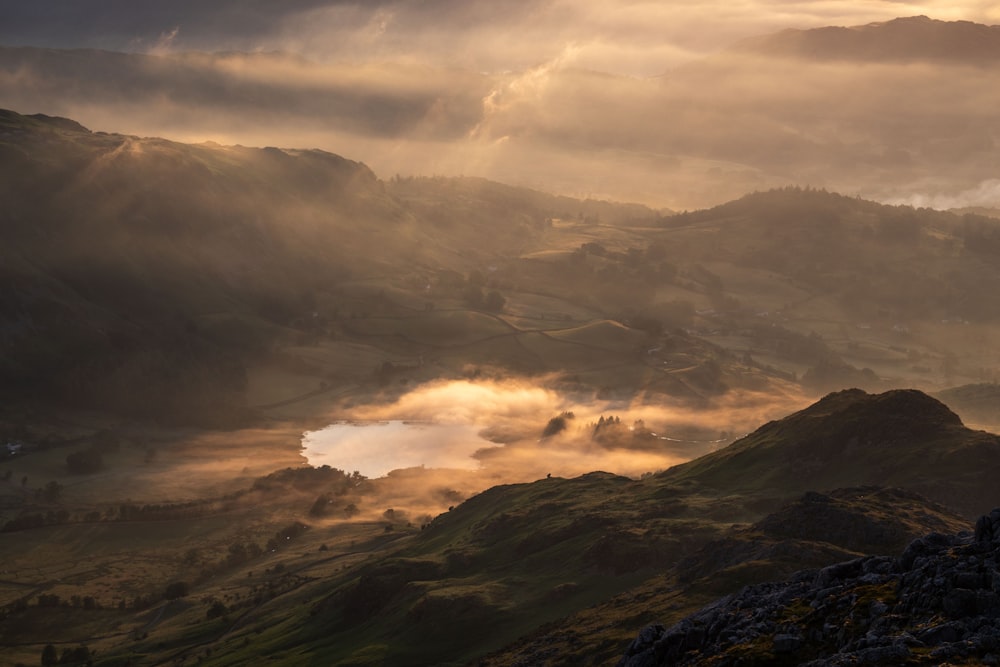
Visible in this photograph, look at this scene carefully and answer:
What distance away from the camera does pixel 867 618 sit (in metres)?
57.3

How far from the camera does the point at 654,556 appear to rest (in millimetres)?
146625

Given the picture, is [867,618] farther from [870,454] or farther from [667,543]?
[870,454]

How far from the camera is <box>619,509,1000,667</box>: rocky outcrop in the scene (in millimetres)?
51188

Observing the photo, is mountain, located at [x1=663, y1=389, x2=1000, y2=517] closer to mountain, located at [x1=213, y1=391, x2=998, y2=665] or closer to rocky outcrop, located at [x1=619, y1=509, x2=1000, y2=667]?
mountain, located at [x1=213, y1=391, x2=998, y2=665]

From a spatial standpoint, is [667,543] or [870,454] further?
[870,454]

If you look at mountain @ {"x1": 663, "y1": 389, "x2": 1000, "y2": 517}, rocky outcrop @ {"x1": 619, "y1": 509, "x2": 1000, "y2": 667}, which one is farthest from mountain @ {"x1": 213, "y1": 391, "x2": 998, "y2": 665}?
rocky outcrop @ {"x1": 619, "y1": 509, "x2": 1000, "y2": 667}

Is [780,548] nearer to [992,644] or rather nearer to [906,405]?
[992,644]

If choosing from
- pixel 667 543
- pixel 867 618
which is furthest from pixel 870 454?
pixel 867 618

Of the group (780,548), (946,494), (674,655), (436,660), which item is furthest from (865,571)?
(946,494)

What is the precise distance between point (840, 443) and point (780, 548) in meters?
69.4

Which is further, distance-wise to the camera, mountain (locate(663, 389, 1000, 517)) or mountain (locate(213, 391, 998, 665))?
mountain (locate(663, 389, 1000, 517))

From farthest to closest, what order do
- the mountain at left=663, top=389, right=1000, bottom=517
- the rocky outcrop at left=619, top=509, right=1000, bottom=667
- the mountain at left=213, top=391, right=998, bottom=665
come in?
1. the mountain at left=663, top=389, right=1000, bottom=517
2. the mountain at left=213, top=391, right=998, bottom=665
3. the rocky outcrop at left=619, top=509, right=1000, bottom=667

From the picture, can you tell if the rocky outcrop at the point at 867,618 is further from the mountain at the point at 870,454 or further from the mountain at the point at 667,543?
the mountain at the point at 870,454

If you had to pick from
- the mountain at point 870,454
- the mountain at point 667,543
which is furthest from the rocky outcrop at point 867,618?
the mountain at point 870,454
